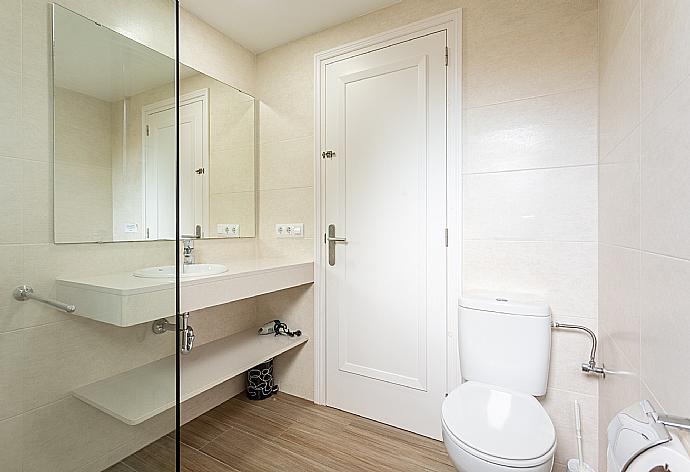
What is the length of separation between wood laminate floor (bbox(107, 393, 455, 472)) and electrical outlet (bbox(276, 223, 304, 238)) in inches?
45.0

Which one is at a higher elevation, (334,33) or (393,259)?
(334,33)

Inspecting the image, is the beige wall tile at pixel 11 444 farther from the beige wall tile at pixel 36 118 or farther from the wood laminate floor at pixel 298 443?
the wood laminate floor at pixel 298 443

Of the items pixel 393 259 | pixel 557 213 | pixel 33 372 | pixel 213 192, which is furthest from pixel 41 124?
pixel 557 213

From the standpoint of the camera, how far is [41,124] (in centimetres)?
82

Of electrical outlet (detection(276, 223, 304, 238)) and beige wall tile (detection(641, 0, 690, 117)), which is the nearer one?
beige wall tile (detection(641, 0, 690, 117))

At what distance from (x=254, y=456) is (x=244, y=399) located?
636 mm

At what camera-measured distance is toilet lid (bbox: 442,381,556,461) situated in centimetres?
111

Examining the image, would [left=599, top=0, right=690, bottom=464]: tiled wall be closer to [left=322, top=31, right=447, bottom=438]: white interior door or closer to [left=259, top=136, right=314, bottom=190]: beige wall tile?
[left=322, top=31, right=447, bottom=438]: white interior door

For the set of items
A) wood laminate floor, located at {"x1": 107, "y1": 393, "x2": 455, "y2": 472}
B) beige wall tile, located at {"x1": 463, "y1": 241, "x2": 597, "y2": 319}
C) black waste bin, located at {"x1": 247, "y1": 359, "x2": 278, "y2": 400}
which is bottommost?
wood laminate floor, located at {"x1": 107, "y1": 393, "x2": 455, "y2": 472}

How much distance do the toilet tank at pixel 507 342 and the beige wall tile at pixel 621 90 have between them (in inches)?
29.0

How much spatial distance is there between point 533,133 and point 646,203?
917mm

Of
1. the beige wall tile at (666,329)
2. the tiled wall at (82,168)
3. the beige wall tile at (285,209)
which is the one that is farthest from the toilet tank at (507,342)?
the tiled wall at (82,168)

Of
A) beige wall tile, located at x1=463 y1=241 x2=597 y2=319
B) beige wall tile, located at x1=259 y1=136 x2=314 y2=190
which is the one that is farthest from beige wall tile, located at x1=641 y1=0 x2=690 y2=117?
beige wall tile, located at x1=259 y1=136 x2=314 y2=190

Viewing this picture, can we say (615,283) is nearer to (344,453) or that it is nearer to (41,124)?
(344,453)
